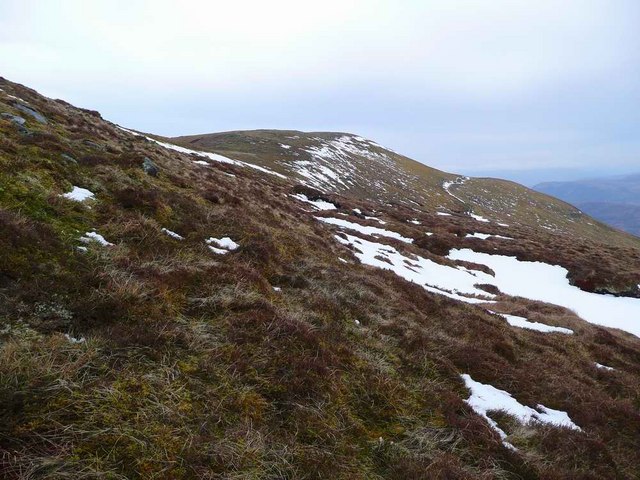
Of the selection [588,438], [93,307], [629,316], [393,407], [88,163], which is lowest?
[629,316]

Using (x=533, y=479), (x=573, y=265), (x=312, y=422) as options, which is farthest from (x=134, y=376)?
(x=573, y=265)

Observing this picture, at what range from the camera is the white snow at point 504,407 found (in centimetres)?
736

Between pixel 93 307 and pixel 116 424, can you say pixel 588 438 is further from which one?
pixel 93 307

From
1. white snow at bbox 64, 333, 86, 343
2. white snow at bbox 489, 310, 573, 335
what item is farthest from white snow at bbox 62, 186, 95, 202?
white snow at bbox 489, 310, 573, 335

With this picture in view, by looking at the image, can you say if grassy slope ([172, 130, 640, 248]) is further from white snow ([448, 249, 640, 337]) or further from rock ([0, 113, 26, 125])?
rock ([0, 113, 26, 125])

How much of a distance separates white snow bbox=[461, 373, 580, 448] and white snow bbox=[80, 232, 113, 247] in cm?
751

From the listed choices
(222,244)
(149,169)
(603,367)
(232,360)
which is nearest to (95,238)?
(222,244)

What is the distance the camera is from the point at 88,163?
11.3 meters

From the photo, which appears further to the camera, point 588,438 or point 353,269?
point 353,269

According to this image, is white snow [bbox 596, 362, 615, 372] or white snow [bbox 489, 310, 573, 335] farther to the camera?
white snow [bbox 489, 310, 573, 335]

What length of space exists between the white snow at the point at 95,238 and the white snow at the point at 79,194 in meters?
1.51

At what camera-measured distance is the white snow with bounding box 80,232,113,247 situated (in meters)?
7.29

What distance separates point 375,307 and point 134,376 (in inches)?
268

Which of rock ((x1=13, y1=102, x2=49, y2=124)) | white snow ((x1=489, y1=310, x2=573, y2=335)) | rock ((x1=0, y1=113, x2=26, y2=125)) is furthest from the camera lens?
white snow ((x1=489, y1=310, x2=573, y2=335))
